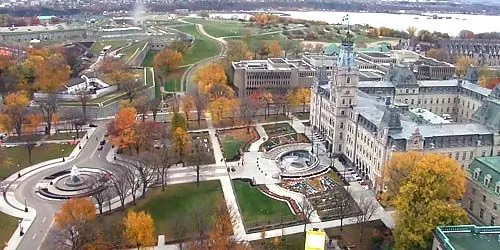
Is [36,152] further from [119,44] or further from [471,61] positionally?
[471,61]

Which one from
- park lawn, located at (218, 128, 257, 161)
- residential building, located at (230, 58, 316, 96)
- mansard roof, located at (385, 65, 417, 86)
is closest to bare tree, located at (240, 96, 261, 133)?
park lawn, located at (218, 128, 257, 161)

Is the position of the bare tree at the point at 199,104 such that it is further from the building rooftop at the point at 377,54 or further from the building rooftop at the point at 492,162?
the building rooftop at the point at 377,54

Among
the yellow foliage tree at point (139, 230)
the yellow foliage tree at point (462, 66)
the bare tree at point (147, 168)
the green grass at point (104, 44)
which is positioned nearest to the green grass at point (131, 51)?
the green grass at point (104, 44)

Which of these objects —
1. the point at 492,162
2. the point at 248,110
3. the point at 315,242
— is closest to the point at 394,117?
the point at 492,162

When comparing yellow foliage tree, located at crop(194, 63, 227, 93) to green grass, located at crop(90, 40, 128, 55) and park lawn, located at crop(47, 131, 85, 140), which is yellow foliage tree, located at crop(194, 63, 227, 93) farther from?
green grass, located at crop(90, 40, 128, 55)

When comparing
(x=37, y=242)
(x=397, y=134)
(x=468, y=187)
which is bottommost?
(x=37, y=242)

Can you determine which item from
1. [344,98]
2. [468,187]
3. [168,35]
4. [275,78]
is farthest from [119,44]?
[468,187]

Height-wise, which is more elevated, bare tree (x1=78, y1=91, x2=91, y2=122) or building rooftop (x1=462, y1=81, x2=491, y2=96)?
building rooftop (x1=462, y1=81, x2=491, y2=96)

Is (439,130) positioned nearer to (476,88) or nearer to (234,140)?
(476,88)
